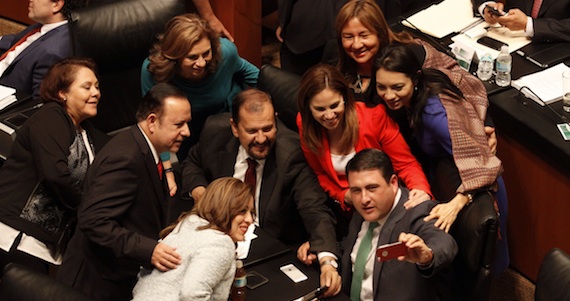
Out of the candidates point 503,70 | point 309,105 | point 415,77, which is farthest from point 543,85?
point 309,105

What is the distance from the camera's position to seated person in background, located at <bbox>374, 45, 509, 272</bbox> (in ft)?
11.2

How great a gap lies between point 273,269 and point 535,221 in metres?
1.26

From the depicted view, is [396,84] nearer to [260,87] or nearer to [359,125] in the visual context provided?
[359,125]

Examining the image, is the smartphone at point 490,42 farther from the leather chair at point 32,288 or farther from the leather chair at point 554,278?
the leather chair at point 32,288

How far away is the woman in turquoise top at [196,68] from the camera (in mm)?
4145

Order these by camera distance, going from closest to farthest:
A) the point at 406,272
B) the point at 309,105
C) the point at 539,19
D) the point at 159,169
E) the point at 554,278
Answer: the point at 554,278 → the point at 406,272 → the point at 159,169 → the point at 309,105 → the point at 539,19

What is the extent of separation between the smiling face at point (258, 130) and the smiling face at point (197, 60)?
1.75 feet

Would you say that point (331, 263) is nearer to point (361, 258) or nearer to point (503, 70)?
point (361, 258)

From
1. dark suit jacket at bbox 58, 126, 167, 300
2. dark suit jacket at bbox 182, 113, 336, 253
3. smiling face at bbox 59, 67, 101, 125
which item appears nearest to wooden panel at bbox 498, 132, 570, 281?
dark suit jacket at bbox 182, 113, 336, 253

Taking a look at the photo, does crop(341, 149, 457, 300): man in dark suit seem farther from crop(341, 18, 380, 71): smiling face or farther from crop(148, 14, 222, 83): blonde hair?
crop(148, 14, 222, 83): blonde hair

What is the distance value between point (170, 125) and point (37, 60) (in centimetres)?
135

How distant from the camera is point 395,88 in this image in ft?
11.7

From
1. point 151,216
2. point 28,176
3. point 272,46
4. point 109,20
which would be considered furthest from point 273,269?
point 272,46

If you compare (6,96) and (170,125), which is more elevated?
(170,125)
